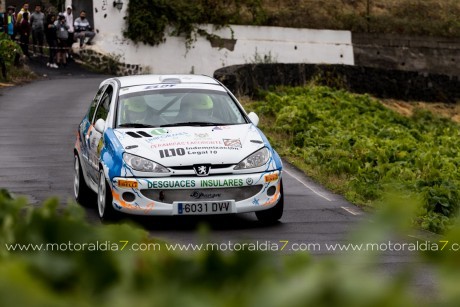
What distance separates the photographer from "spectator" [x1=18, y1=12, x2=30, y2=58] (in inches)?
1537

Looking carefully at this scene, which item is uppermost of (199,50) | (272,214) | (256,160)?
(256,160)

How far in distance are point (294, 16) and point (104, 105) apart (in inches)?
1168

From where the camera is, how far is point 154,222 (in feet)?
41.0

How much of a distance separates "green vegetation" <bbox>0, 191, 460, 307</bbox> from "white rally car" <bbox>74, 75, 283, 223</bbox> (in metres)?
9.07

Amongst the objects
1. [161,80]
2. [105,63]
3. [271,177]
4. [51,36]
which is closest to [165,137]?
[271,177]

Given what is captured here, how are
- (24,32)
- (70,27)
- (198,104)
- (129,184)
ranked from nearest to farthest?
(129,184)
(198,104)
(24,32)
(70,27)

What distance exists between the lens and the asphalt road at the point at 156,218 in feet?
36.9

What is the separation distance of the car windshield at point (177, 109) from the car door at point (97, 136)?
32 cm

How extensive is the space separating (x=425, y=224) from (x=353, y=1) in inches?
→ 1302

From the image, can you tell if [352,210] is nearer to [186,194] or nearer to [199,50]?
[186,194]

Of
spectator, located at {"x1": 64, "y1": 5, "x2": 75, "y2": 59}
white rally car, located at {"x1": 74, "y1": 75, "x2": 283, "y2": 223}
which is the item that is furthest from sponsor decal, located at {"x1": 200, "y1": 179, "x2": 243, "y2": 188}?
spectator, located at {"x1": 64, "y1": 5, "x2": 75, "y2": 59}

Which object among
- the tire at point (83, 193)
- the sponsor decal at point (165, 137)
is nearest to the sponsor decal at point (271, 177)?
the sponsor decal at point (165, 137)

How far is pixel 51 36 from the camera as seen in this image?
38.3 meters

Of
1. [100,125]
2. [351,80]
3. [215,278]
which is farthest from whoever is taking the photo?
[351,80]
